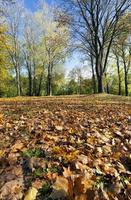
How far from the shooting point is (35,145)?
450 centimetres

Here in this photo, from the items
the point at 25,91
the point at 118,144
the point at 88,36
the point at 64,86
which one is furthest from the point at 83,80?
the point at 118,144

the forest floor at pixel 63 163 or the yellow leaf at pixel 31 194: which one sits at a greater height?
the forest floor at pixel 63 163

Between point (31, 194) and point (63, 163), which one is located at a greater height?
point (63, 163)

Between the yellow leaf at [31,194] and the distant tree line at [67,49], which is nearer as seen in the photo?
the yellow leaf at [31,194]

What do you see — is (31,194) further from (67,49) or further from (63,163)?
(67,49)

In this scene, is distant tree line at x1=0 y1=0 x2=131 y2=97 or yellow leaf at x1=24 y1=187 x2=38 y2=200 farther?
distant tree line at x1=0 y1=0 x2=131 y2=97

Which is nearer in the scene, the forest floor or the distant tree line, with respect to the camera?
the forest floor

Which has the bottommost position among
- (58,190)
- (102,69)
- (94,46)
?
(58,190)

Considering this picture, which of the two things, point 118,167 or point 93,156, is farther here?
point 93,156

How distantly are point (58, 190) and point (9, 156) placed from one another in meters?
1.10

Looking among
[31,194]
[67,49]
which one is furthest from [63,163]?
[67,49]

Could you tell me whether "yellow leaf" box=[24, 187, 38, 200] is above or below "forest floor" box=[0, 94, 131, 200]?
below

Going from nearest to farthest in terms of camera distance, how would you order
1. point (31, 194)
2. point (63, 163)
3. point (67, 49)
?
point (31, 194), point (63, 163), point (67, 49)

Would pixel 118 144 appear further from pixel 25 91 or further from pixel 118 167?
pixel 25 91
